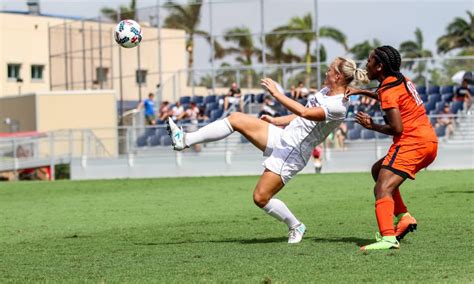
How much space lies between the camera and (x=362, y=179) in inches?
1021

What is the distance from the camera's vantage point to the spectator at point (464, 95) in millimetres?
34125

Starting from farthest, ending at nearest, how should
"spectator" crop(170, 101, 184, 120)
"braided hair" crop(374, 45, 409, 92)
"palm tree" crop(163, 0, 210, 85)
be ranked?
"palm tree" crop(163, 0, 210, 85), "spectator" crop(170, 101, 184, 120), "braided hair" crop(374, 45, 409, 92)

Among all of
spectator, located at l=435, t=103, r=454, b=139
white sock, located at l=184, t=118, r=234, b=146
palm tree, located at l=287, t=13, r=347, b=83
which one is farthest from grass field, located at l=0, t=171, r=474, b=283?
palm tree, located at l=287, t=13, r=347, b=83

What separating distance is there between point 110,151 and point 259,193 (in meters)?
24.9

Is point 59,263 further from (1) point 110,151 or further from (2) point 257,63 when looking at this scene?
(2) point 257,63

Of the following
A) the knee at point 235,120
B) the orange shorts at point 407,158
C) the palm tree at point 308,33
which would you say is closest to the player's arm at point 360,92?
the orange shorts at point 407,158

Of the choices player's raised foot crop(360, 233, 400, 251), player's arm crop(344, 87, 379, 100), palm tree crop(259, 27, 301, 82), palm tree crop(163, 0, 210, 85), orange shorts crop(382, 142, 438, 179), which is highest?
palm tree crop(163, 0, 210, 85)

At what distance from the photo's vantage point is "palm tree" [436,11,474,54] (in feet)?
289

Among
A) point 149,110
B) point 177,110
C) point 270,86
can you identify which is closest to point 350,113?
point 177,110

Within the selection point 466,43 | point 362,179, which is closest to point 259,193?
point 362,179

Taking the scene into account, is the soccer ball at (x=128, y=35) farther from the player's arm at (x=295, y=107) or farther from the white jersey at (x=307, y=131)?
the player's arm at (x=295, y=107)

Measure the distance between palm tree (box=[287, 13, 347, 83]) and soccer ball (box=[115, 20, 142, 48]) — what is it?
2507 cm

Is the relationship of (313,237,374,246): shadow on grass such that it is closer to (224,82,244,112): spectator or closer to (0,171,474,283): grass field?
(0,171,474,283): grass field

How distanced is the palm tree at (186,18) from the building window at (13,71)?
702 inches
